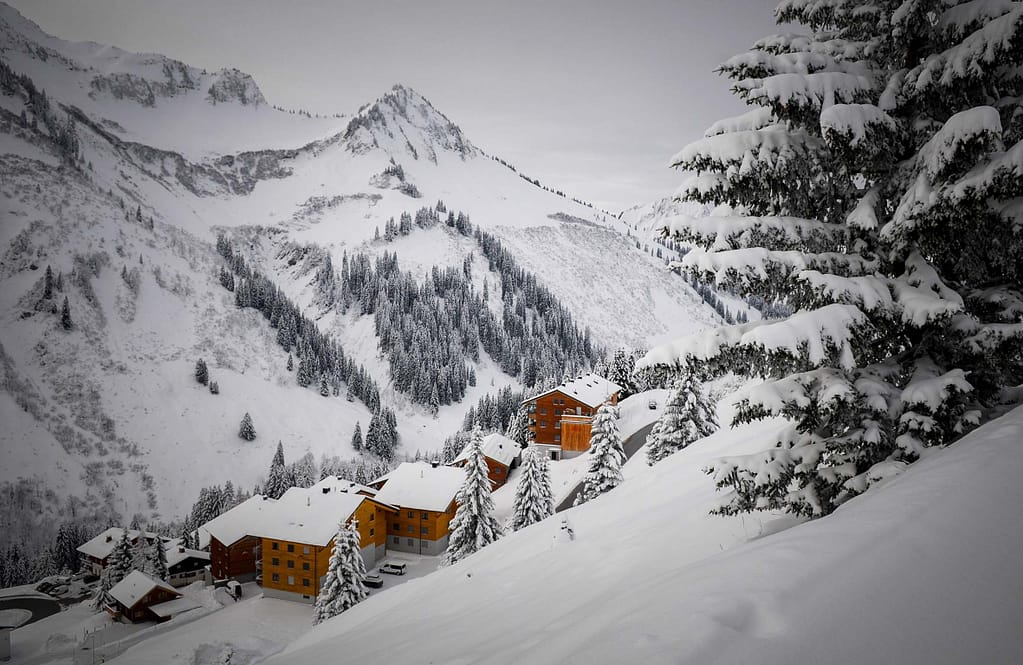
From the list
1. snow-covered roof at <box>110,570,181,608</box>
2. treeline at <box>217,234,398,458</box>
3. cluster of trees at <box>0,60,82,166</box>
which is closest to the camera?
snow-covered roof at <box>110,570,181,608</box>

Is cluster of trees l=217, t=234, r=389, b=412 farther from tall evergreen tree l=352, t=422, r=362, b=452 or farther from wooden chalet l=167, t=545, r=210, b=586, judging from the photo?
wooden chalet l=167, t=545, r=210, b=586

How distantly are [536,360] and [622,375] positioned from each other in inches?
1898

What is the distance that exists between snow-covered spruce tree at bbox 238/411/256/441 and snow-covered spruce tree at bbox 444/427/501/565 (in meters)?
67.4

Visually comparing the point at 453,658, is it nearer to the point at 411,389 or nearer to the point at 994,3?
the point at 994,3

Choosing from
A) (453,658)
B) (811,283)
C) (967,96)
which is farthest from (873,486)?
(453,658)

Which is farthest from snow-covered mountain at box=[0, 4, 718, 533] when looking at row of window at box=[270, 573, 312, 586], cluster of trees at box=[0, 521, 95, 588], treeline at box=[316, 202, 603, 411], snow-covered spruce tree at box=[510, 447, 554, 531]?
snow-covered spruce tree at box=[510, 447, 554, 531]

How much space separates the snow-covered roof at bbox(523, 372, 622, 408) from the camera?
65.8 metres

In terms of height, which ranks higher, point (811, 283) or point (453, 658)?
point (811, 283)

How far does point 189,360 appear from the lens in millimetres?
104125

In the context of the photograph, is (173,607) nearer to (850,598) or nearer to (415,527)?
(415,527)

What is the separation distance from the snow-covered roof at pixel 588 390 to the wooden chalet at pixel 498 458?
710 cm

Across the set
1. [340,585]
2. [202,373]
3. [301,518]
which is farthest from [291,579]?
[202,373]

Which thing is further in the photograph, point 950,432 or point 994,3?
point 950,432

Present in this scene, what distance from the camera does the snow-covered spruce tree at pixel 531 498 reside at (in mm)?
33844
